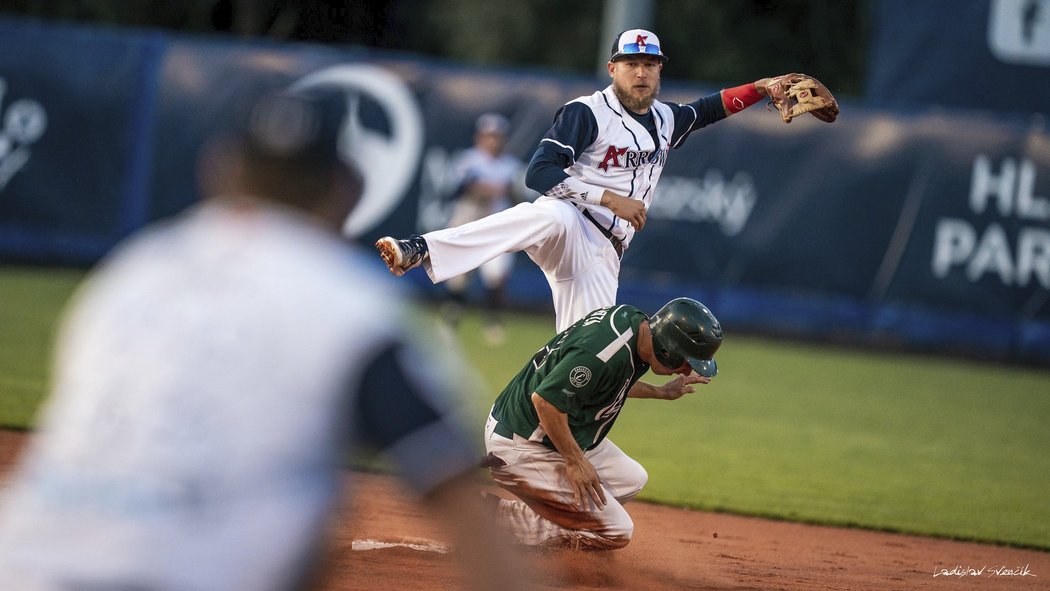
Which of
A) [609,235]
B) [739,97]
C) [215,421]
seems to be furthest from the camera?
[739,97]

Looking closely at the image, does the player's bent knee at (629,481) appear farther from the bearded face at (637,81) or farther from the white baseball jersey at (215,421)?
the white baseball jersey at (215,421)

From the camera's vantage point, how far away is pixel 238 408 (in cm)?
219

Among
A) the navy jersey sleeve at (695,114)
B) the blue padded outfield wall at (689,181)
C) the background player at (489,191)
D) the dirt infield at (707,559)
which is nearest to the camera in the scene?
the dirt infield at (707,559)

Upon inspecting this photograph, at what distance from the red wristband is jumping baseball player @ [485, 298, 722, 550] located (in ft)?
6.20

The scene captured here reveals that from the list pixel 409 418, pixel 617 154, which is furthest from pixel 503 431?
pixel 409 418

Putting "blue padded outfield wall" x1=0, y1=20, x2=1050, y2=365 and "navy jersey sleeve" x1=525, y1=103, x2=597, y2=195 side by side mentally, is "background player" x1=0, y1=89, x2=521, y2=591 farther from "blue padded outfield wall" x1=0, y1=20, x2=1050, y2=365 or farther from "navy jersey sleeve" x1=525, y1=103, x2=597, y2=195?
"blue padded outfield wall" x1=0, y1=20, x2=1050, y2=365

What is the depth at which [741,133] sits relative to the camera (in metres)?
17.3

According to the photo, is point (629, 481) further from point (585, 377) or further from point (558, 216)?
point (558, 216)

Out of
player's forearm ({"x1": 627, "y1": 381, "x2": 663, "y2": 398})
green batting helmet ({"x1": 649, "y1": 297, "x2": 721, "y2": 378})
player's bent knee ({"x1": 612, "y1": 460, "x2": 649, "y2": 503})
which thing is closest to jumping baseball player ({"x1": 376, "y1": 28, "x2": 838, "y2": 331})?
player's forearm ({"x1": 627, "y1": 381, "x2": 663, "y2": 398})

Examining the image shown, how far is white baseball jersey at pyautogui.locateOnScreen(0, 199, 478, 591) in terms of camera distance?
2156 mm

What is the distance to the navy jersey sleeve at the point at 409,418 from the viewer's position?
87.8 inches

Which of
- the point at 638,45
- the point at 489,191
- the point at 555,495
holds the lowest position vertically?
the point at 555,495

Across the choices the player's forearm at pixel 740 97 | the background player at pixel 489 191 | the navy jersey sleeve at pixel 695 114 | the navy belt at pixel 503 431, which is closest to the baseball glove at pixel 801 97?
the player's forearm at pixel 740 97

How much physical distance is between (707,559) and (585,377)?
60.7 inches
